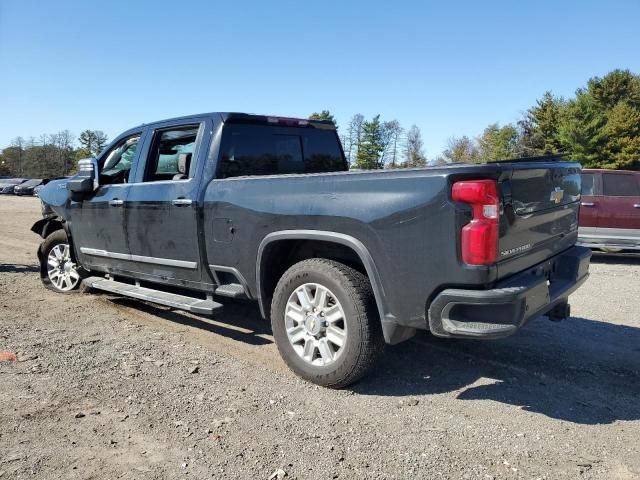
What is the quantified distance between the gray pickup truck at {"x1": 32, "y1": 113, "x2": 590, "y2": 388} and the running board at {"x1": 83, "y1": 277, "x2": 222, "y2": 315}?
18mm

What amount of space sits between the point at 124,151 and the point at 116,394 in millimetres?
3012

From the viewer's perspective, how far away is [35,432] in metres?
3.10

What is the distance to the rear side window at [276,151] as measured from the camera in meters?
4.67

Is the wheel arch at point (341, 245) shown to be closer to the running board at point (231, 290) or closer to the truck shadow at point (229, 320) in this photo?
the running board at point (231, 290)

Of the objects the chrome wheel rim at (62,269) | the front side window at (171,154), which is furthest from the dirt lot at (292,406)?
the front side window at (171,154)

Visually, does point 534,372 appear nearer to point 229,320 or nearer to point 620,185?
point 229,320

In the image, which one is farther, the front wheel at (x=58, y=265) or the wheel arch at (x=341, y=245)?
the front wheel at (x=58, y=265)

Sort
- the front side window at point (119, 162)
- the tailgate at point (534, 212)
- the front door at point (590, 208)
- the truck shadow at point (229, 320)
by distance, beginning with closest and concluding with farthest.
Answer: the tailgate at point (534, 212)
the truck shadow at point (229, 320)
the front side window at point (119, 162)
the front door at point (590, 208)

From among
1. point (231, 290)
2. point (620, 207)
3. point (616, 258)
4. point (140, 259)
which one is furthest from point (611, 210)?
point (140, 259)

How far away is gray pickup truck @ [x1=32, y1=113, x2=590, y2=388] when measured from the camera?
311 centimetres

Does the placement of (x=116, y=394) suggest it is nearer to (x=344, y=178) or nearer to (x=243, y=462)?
(x=243, y=462)

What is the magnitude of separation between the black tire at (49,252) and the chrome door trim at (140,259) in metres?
0.57

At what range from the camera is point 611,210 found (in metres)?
10.2

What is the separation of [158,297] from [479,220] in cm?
323
